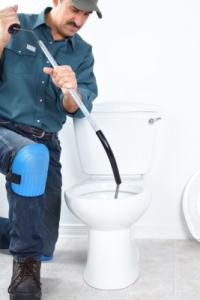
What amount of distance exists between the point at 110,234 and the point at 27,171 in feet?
1.42

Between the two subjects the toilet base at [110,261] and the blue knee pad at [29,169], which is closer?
the blue knee pad at [29,169]

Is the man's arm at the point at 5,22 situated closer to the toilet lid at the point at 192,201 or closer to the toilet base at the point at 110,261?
the toilet base at the point at 110,261

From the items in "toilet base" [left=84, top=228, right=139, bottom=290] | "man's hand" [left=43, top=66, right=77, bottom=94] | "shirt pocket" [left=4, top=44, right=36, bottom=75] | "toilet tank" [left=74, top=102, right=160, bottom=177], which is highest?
"man's hand" [left=43, top=66, right=77, bottom=94]

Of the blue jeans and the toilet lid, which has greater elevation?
the blue jeans

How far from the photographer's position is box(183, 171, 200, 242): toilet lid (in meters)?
1.96

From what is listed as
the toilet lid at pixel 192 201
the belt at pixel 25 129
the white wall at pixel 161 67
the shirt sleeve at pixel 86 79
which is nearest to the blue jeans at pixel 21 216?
the belt at pixel 25 129

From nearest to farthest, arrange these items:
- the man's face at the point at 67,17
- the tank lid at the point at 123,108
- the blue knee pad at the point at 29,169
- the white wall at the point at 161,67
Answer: the blue knee pad at the point at 29,169 < the man's face at the point at 67,17 < the tank lid at the point at 123,108 < the white wall at the point at 161,67

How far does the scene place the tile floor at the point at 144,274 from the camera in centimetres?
145

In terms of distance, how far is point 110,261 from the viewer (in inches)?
59.9

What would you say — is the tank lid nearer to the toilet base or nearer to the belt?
the belt

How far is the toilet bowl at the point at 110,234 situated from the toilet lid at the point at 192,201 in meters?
0.44

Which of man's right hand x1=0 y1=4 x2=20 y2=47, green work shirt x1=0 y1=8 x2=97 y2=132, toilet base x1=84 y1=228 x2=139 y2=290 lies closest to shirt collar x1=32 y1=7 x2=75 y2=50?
green work shirt x1=0 y1=8 x2=97 y2=132

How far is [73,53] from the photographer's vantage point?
1665mm

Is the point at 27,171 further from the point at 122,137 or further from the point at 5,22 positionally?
the point at 122,137
